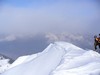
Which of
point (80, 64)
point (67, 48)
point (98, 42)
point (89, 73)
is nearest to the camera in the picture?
point (89, 73)

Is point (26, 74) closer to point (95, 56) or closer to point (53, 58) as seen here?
point (53, 58)

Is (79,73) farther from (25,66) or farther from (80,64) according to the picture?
(25,66)

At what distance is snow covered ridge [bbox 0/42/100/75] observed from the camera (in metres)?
16.4

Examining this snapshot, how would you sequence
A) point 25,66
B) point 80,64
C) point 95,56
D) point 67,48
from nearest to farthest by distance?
point 80,64 < point 95,56 < point 25,66 < point 67,48

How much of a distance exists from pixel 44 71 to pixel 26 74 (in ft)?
5.34

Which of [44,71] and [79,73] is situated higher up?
[44,71]

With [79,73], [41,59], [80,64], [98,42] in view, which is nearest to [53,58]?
[41,59]

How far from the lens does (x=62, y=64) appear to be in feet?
57.4

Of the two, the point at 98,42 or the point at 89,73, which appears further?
the point at 98,42

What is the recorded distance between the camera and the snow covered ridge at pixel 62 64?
1639cm

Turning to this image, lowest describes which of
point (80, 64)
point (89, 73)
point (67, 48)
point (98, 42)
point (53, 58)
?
point (89, 73)

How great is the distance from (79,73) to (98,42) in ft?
99.7

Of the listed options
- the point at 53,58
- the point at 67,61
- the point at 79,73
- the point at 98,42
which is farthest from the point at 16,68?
the point at 98,42

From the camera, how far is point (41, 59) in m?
20.9
